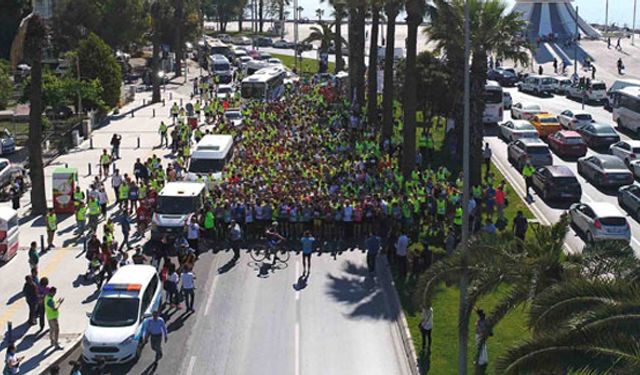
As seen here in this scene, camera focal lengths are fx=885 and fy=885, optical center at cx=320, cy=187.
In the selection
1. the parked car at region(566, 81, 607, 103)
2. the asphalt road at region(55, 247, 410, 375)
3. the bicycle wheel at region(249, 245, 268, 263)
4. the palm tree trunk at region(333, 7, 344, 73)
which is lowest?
the asphalt road at region(55, 247, 410, 375)

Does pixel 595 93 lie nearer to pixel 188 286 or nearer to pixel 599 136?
pixel 599 136

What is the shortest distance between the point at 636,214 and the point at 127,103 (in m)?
44.4

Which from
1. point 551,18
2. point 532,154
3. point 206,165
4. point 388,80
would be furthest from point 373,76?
point 551,18

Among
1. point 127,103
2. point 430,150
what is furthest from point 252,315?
point 127,103

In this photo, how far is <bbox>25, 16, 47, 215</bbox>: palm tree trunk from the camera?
112ft

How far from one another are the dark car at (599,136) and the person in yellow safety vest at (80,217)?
26811 millimetres

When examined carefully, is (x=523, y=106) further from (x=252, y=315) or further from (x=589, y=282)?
(x=589, y=282)

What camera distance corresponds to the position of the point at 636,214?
33469mm

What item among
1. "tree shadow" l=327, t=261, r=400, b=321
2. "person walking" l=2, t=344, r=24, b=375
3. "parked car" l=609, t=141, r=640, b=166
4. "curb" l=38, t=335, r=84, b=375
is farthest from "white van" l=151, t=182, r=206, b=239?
"parked car" l=609, t=141, r=640, b=166

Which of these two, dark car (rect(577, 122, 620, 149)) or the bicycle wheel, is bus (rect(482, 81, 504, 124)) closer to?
dark car (rect(577, 122, 620, 149))

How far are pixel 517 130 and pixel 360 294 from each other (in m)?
22.9

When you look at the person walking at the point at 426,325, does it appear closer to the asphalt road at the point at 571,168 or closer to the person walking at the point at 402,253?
the person walking at the point at 402,253

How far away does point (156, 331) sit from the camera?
69.1ft

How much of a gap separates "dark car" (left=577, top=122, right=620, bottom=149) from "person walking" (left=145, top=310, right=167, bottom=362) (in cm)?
3106
